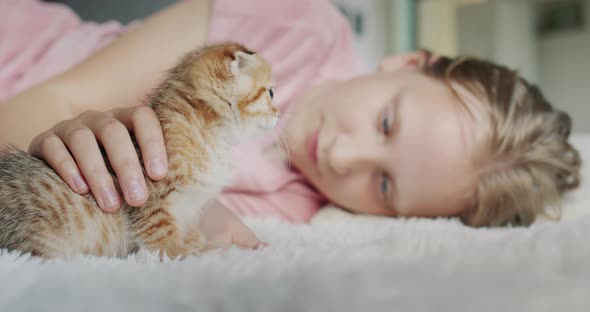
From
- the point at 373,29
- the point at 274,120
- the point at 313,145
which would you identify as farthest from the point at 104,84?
the point at 373,29

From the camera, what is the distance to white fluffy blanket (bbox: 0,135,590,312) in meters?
0.24

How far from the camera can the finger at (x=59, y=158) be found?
35cm

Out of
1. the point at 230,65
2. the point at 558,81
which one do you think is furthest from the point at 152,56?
the point at 558,81

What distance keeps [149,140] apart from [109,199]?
6 cm

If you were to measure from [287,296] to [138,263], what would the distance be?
140mm

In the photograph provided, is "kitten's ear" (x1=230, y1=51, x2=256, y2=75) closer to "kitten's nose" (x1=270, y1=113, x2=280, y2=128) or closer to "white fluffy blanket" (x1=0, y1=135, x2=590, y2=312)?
"kitten's nose" (x1=270, y1=113, x2=280, y2=128)

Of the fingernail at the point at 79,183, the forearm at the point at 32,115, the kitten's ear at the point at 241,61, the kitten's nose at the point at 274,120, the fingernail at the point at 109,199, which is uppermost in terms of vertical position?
the kitten's ear at the point at 241,61

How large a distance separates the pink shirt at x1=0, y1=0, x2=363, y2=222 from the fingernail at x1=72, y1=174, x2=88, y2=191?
0.24 m

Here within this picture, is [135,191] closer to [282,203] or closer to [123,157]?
[123,157]

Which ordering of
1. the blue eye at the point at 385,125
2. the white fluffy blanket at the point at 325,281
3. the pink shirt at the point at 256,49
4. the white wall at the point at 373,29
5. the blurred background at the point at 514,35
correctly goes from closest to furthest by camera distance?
the white fluffy blanket at the point at 325,281
the pink shirt at the point at 256,49
the blue eye at the point at 385,125
the white wall at the point at 373,29
the blurred background at the point at 514,35

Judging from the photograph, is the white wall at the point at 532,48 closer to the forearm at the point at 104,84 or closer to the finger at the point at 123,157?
the forearm at the point at 104,84

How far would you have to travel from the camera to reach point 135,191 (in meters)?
0.35

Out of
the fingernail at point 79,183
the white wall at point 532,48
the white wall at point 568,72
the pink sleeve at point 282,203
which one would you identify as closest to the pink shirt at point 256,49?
the pink sleeve at point 282,203

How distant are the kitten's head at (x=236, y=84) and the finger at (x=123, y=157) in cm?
8
